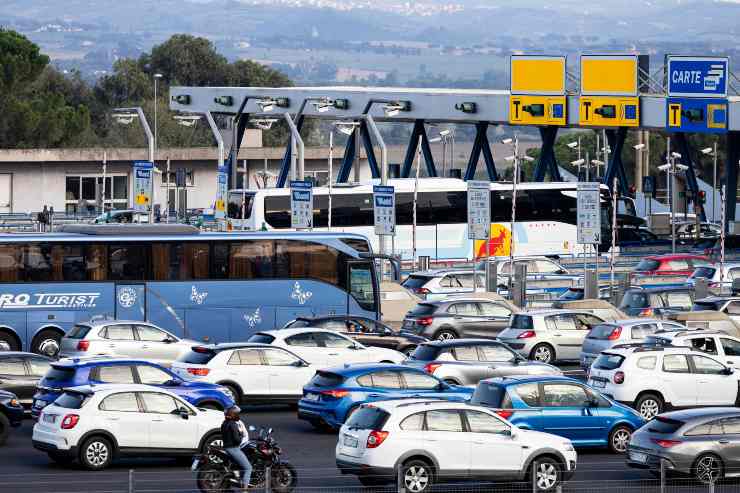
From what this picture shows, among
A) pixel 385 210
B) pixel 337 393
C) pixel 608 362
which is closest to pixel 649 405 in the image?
pixel 608 362

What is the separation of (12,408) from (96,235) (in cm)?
1220

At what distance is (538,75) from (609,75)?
11.6 feet

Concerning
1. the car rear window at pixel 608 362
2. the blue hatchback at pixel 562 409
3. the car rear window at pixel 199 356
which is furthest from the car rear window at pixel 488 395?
the car rear window at pixel 199 356

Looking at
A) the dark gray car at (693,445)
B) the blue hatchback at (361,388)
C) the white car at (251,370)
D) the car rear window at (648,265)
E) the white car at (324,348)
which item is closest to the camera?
the dark gray car at (693,445)

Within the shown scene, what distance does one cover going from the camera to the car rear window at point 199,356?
26531 millimetres

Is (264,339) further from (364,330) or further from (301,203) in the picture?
(301,203)

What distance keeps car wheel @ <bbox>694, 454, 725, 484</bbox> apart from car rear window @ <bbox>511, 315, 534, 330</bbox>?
14.6 meters

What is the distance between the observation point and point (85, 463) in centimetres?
2034

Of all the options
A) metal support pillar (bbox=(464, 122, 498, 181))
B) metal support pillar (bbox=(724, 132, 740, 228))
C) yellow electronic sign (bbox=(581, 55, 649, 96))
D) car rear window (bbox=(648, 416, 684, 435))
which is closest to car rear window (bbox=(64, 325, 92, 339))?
car rear window (bbox=(648, 416, 684, 435))

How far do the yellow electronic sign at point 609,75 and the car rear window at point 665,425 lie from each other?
35.6 metres

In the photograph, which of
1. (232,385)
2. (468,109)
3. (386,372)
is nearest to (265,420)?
(232,385)

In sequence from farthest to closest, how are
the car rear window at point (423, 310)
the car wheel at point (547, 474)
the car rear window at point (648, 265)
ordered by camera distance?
the car rear window at point (648, 265)
the car rear window at point (423, 310)
the car wheel at point (547, 474)

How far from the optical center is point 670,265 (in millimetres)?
48375

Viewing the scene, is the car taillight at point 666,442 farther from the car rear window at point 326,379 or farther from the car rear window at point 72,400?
the car rear window at point 72,400
